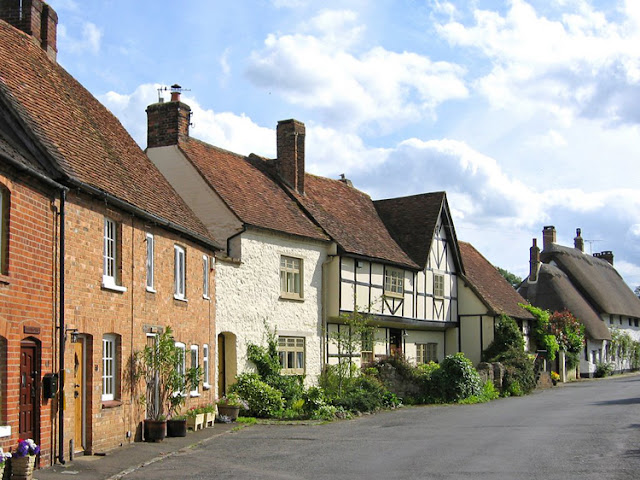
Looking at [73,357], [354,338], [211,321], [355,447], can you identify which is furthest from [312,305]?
[73,357]

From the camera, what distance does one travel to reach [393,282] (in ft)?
104

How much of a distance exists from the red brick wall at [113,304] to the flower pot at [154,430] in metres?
0.23

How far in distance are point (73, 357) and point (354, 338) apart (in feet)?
47.0

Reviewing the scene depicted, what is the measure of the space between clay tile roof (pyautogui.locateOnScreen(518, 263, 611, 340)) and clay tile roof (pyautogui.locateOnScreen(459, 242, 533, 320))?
323 inches

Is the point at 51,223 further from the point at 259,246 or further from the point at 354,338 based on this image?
the point at 354,338

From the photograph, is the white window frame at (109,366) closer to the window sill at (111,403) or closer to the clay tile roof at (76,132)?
the window sill at (111,403)

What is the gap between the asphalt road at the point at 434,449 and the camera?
496 inches

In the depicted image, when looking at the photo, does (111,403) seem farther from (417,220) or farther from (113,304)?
(417,220)

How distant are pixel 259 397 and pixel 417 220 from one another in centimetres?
1469

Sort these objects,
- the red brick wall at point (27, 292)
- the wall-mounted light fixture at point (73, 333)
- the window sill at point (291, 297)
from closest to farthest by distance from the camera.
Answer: the red brick wall at point (27, 292)
the wall-mounted light fixture at point (73, 333)
the window sill at point (291, 297)

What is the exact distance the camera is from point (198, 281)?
70.7 ft

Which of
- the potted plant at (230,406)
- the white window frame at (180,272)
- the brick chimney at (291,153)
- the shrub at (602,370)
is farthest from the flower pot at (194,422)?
the shrub at (602,370)

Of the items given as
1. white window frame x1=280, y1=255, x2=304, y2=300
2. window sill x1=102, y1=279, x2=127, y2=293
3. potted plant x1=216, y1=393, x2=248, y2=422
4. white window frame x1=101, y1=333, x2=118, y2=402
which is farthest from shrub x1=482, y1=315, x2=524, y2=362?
window sill x1=102, y1=279, x2=127, y2=293

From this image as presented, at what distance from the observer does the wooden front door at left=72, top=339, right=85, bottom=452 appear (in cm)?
1473
